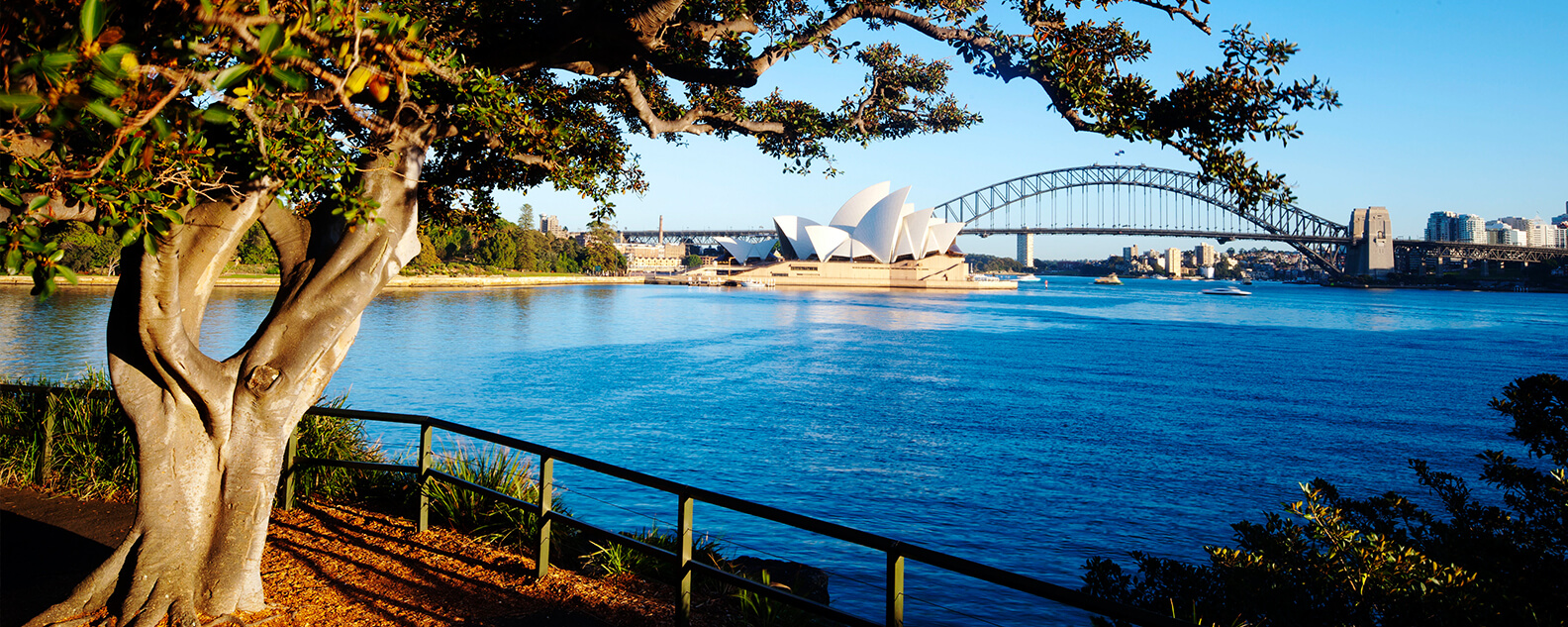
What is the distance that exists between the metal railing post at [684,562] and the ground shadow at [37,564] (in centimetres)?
325

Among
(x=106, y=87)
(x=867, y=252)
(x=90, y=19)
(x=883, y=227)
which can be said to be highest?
(x=883, y=227)

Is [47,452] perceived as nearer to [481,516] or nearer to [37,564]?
[37,564]

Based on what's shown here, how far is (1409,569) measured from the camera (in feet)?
14.7

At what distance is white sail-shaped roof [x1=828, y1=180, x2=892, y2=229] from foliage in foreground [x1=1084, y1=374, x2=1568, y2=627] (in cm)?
10568

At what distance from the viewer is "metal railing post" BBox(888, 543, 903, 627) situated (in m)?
3.73

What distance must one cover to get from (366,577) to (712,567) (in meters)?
2.25

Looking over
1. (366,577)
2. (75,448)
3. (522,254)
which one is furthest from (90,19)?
(522,254)

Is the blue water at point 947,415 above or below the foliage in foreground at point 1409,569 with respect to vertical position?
below

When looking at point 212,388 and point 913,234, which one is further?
point 913,234

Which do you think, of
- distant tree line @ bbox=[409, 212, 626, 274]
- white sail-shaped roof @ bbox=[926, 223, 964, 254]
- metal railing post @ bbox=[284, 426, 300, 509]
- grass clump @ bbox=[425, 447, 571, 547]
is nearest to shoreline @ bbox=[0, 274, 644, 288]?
distant tree line @ bbox=[409, 212, 626, 274]

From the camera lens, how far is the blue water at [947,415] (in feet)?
39.9

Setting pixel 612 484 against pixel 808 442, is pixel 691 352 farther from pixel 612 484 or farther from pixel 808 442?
pixel 612 484

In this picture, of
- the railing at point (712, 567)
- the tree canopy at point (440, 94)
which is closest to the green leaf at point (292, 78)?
the tree canopy at point (440, 94)

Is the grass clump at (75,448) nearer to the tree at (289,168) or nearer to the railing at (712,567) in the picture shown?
the railing at (712,567)
